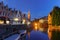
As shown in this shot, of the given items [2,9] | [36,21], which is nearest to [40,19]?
[36,21]

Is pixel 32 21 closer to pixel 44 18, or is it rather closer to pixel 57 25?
pixel 44 18

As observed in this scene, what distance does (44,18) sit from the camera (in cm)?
4384

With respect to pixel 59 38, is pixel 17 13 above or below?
above

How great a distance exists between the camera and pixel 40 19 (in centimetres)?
4712

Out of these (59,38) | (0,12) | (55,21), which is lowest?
(59,38)

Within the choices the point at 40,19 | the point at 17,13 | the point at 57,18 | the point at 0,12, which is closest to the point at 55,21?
the point at 57,18

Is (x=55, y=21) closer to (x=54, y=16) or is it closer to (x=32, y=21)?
(x=54, y=16)

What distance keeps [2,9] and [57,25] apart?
28922mm

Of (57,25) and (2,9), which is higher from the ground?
(2,9)

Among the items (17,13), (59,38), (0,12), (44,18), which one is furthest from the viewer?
(17,13)

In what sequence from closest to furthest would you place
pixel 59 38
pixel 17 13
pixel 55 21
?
pixel 59 38 → pixel 55 21 → pixel 17 13

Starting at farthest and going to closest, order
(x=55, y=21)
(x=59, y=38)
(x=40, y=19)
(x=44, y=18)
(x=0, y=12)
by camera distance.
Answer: (x=40, y=19) < (x=44, y=18) < (x=0, y=12) < (x=55, y=21) < (x=59, y=38)

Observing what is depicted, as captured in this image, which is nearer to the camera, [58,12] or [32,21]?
[58,12]

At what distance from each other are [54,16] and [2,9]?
2862cm
